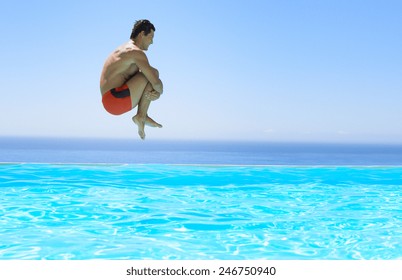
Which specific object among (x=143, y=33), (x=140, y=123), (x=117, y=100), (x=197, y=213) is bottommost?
(x=197, y=213)

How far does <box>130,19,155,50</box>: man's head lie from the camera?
362 centimetres

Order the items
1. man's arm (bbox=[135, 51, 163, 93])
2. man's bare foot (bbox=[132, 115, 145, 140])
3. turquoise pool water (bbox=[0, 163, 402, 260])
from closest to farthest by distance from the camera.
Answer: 1. man's arm (bbox=[135, 51, 163, 93])
2. man's bare foot (bbox=[132, 115, 145, 140])
3. turquoise pool water (bbox=[0, 163, 402, 260])

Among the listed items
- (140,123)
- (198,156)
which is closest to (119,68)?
(140,123)

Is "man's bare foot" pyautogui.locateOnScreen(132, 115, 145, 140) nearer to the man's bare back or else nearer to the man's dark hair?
the man's bare back

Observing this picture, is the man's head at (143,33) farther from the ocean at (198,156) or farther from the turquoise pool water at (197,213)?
the ocean at (198,156)

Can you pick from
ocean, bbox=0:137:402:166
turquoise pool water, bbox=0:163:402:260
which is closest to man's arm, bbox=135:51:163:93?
turquoise pool water, bbox=0:163:402:260

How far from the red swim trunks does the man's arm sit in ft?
0.64

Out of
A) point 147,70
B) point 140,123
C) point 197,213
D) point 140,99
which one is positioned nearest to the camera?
point 147,70

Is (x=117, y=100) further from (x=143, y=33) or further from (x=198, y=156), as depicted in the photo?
(x=198, y=156)

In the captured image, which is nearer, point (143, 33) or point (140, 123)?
point (143, 33)

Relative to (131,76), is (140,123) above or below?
below

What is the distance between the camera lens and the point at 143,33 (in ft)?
11.9

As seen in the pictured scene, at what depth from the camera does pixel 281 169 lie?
33.3 ft

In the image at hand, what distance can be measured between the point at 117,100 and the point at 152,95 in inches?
10.1
